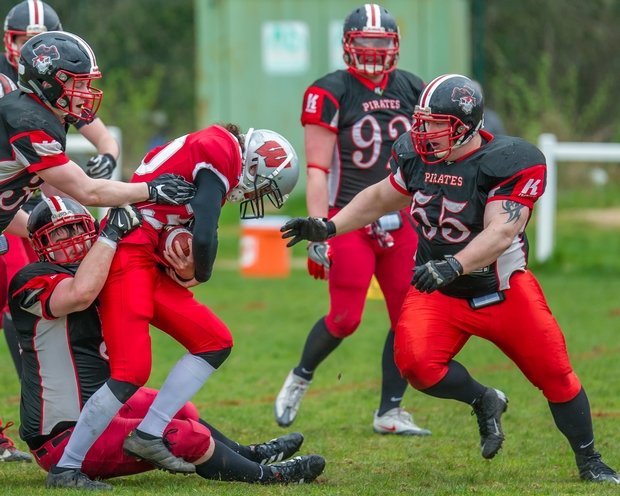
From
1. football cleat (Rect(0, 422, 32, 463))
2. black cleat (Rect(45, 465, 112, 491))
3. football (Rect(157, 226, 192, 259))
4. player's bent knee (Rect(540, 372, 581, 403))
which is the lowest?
football cleat (Rect(0, 422, 32, 463))

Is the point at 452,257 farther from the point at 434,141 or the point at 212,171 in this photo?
A: the point at 212,171

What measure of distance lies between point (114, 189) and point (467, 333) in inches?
60.8

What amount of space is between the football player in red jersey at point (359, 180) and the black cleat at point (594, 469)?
1239mm

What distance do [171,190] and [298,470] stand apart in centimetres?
123

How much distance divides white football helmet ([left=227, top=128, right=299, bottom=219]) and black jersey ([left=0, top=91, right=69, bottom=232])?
2.35 feet

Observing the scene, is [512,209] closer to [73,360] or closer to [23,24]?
[73,360]

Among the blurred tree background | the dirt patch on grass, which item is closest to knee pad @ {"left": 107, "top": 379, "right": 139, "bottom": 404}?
the dirt patch on grass

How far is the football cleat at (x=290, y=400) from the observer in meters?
6.18

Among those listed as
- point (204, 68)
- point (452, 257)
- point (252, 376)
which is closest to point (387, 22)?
point (452, 257)

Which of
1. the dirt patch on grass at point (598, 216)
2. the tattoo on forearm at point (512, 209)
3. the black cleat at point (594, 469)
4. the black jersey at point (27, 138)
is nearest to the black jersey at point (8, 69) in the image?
the black jersey at point (27, 138)

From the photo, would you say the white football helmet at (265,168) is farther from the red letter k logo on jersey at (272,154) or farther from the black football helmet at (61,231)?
the black football helmet at (61,231)

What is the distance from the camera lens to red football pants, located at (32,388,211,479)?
15.2 feet

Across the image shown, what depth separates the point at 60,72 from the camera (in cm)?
469

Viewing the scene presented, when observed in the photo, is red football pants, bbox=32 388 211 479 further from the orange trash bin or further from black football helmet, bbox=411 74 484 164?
the orange trash bin
